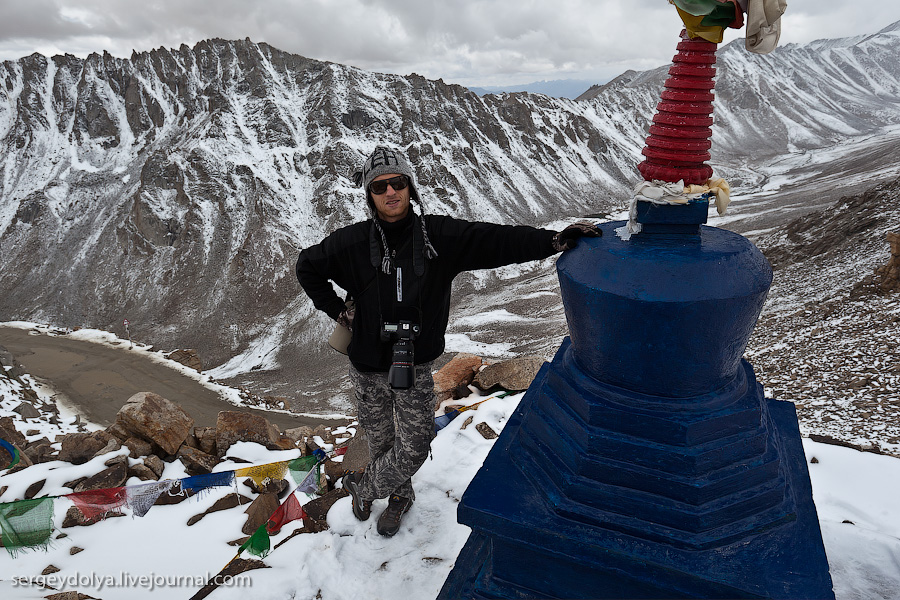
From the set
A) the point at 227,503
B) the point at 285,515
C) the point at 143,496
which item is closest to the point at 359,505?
the point at 285,515

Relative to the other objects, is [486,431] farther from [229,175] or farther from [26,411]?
[229,175]

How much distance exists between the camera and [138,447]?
6074 millimetres

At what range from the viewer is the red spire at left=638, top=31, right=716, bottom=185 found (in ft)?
7.42

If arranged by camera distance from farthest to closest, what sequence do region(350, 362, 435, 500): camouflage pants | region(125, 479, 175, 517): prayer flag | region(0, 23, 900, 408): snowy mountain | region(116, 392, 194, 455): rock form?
region(0, 23, 900, 408): snowy mountain < region(116, 392, 194, 455): rock < region(125, 479, 175, 517): prayer flag < region(350, 362, 435, 500): camouflage pants

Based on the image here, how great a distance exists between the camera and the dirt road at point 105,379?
63.4ft

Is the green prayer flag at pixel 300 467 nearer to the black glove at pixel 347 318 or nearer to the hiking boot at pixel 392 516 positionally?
the hiking boot at pixel 392 516

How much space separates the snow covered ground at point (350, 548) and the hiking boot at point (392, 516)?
7 centimetres

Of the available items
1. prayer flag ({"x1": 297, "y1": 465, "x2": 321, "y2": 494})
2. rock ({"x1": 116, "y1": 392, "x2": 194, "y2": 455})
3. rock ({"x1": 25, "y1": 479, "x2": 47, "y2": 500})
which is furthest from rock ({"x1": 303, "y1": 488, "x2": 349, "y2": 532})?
rock ({"x1": 25, "y1": 479, "x2": 47, "y2": 500})

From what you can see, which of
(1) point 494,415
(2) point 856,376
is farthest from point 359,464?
(2) point 856,376

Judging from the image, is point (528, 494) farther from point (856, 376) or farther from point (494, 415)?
point (856, 376)

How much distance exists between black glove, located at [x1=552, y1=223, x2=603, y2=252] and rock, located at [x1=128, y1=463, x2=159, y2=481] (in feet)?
18.8

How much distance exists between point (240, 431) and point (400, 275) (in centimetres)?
497

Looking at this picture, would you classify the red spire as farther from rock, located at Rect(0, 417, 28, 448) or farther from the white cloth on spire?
rock, located at Rect(0, 417, 28, 448)

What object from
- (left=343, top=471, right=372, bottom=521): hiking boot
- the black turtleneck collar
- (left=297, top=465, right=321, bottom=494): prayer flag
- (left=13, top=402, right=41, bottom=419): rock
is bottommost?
(left=13, top=402, right=41, bottom=419): rock
